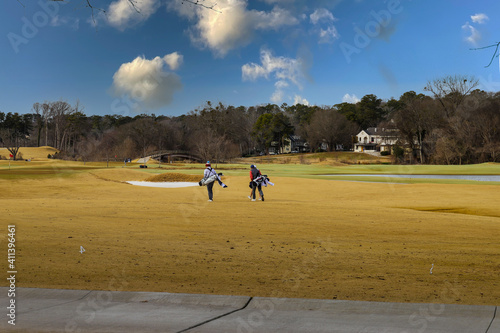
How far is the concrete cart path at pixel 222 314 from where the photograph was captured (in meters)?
5.89

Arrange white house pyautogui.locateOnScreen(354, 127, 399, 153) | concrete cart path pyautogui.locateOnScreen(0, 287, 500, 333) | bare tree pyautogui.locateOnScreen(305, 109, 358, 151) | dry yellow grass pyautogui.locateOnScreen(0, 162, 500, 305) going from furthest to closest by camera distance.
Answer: white house pyautogui.locateOnScreen(354, 127, 399, 153) → bare tree pyautogui.locateOnScreen(305, 109, 358, 151) → dry yellow grass pyautogui.locateOnScreen(0, 162, 500, 305) → concrete cart path pyautogui.locateOnScreen(0, 287, 500, 333)

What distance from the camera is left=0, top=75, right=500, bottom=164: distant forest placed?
94375 mm

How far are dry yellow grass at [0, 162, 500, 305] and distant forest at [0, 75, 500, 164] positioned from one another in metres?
60.5

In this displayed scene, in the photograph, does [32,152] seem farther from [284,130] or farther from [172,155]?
[284,130]

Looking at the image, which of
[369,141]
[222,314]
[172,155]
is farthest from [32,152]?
[222,314]

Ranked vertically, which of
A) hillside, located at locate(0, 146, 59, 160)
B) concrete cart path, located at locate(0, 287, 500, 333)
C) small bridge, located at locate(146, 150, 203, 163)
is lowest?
concrete cart path, located at locate(0, 287, 500, 333)

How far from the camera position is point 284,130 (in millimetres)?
135750

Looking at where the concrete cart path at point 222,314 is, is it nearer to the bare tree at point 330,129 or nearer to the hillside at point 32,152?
the hillside at point 32,152

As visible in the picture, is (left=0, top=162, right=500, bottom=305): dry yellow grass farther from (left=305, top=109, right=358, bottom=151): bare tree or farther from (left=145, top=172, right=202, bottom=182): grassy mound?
(left=305, top=109, right=358, bottom=151): bare tree

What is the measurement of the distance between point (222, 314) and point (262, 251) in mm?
4996

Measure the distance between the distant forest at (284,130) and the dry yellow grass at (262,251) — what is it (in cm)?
6050

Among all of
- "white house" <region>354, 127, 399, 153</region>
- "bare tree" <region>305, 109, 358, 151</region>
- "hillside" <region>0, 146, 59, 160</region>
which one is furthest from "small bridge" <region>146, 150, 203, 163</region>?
"white house" <region>354, 127, 399, 153</region>

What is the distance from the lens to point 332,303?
22.2ft

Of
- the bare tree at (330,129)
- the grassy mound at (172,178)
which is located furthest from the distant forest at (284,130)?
the grassy mound at (172,178)
